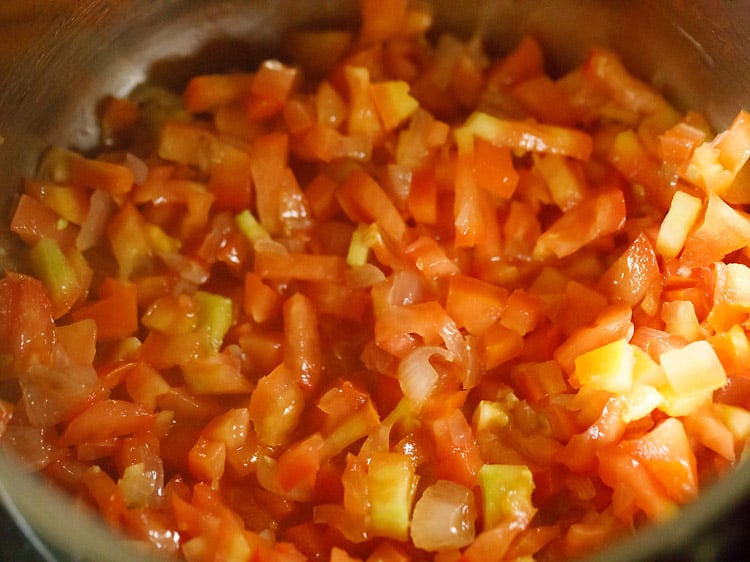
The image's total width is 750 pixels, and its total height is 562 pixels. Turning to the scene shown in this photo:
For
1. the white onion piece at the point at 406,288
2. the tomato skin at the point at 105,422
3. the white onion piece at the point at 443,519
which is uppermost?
the white onion piece at the point at 406,288

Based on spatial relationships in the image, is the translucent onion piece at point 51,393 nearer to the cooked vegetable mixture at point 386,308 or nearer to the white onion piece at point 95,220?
the cooked vegetable mixture at point 386,308

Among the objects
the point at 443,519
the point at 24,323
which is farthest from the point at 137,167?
the point at 443,519

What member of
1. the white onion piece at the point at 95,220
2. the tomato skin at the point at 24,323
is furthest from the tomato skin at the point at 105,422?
the white onion piece at the point at 95,220

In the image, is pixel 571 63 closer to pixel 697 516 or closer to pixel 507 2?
pixel 507 2

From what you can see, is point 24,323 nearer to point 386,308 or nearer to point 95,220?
point 95,220

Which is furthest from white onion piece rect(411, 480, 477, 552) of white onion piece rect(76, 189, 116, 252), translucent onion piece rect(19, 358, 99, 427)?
white onion piece rect(76, 189, 116, 252)

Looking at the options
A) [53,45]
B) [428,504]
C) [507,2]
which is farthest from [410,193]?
[53,45]
